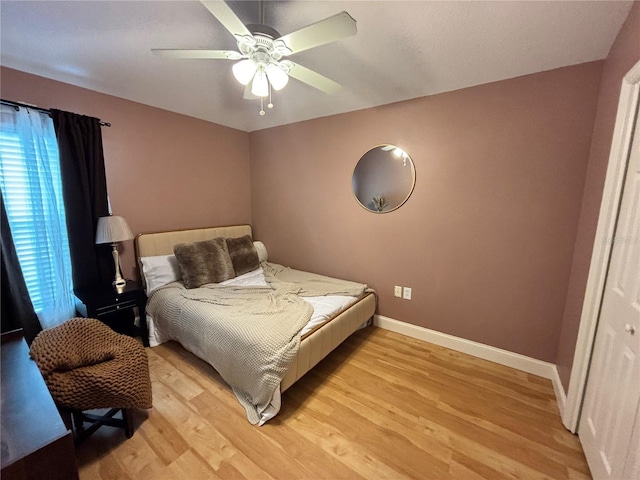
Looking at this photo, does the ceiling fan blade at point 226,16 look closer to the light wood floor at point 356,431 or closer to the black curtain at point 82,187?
the black curtain at point 82,187

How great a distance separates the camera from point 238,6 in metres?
1.34

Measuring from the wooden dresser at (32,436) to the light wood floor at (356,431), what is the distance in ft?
1.98

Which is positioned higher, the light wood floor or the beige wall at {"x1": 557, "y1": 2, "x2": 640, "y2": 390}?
the beige wall at {"x1": 557, "y1": 2, "x2": 640, "y2": 390}

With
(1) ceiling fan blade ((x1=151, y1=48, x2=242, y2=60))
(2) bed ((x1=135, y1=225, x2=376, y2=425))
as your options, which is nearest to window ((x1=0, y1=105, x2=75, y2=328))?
(2) bed ((x1=135, y1=225, x2=376, y2=425))

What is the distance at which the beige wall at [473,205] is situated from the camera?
73.2 inches

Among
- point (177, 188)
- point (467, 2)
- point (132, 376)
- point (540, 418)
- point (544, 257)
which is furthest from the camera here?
point (177, 188)

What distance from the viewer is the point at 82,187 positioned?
85.6 inches

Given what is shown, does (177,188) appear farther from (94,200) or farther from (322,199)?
A: (322,199)

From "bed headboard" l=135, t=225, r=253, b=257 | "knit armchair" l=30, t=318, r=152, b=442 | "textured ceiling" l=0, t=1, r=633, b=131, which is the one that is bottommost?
"knit armchair" l=30, t=318, r=152, b=442

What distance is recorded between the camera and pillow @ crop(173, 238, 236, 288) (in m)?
2.48

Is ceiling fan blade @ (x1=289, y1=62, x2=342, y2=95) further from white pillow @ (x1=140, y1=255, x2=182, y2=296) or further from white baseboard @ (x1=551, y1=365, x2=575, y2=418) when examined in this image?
white baseboard @ (x1=551, y1=365, x2=575, y2=418)

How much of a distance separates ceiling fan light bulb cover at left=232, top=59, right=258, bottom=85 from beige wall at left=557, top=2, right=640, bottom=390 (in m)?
1.84

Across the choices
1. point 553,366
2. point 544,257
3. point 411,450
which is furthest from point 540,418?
point 544,257

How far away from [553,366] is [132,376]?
295 cm
